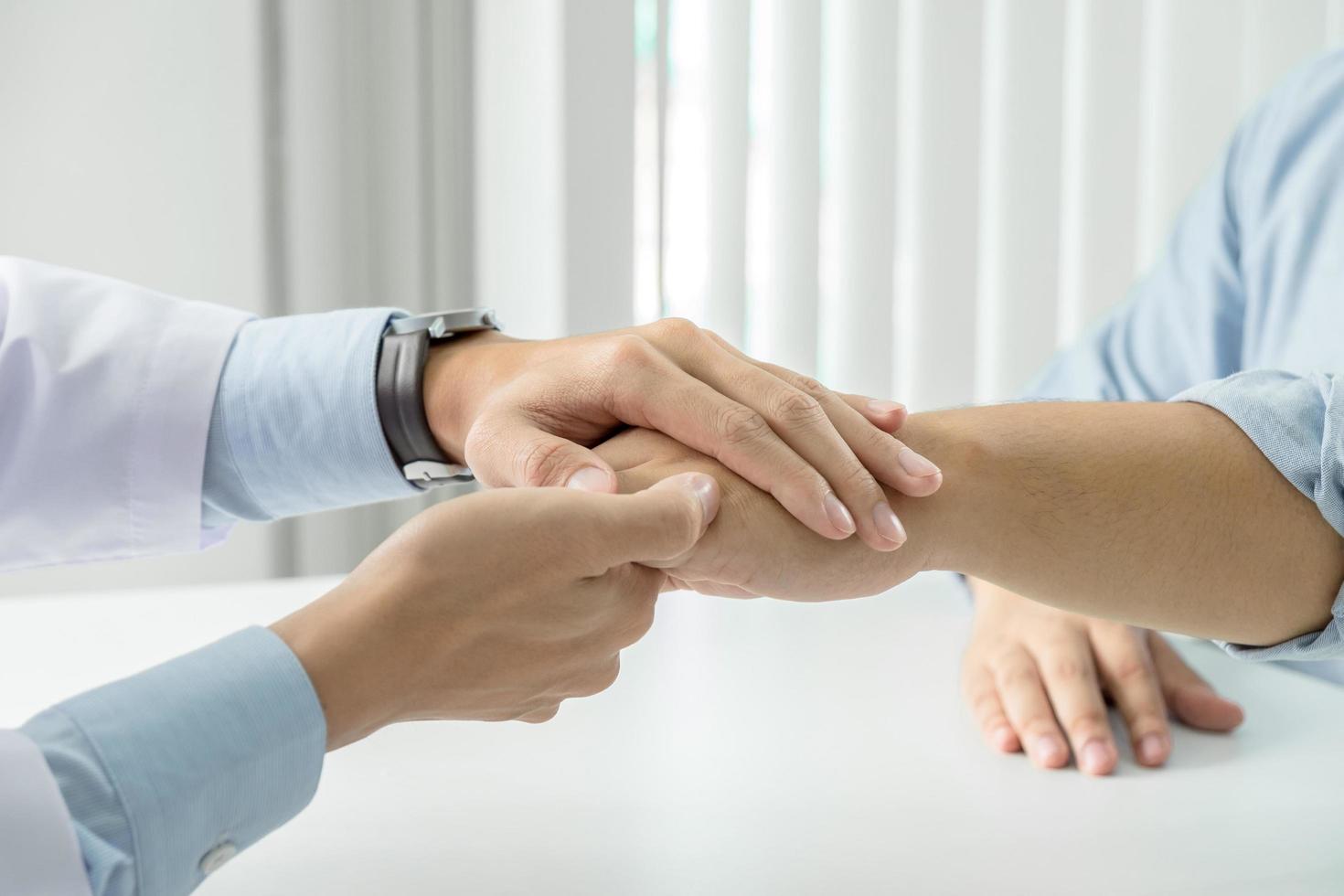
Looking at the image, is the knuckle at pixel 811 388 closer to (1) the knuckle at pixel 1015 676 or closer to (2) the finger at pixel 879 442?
(2) the finger at pixel 879 442

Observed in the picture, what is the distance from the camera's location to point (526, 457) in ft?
2.66

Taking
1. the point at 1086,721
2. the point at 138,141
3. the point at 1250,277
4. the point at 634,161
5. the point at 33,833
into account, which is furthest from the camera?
the point at 634,161

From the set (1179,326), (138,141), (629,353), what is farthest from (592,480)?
(138,141)

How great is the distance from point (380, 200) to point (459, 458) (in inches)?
44.8

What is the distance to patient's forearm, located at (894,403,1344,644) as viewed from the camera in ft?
2.64

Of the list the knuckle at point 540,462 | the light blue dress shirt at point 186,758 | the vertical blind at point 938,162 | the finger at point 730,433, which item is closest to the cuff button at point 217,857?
the light blue dress shirt at point 186,758

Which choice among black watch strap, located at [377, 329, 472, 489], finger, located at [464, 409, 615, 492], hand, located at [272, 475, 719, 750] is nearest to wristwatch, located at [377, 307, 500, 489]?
black watch strap, located at [377, 329, 472, 489]

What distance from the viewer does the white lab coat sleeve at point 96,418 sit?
100 cm

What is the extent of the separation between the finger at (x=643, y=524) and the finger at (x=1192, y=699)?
480mm

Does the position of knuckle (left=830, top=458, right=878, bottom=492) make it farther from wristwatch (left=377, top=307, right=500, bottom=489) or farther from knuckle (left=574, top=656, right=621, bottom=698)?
wristwatch (left=377, top=307, right=500, bottom=489)

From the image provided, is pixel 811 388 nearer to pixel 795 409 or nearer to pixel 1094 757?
pixel 795 409

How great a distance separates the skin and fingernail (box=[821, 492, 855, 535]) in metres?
0.03

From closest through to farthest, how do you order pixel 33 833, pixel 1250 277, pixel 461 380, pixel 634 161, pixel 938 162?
1. pixel 33 833
2. pixel 461 380
3. pixel 1250 277
4. pixel 634 161
5. pixel 938 162

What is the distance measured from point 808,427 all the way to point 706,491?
11 cm
